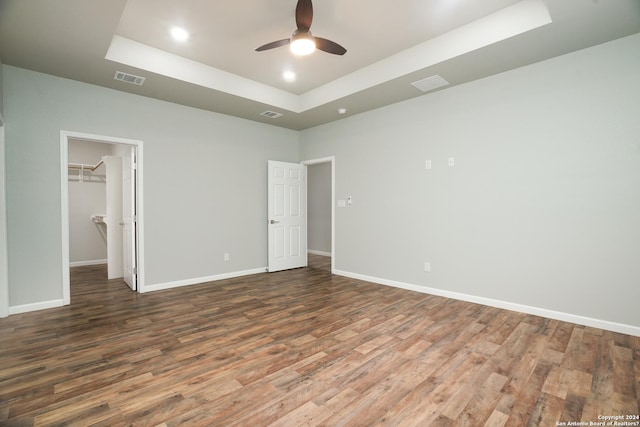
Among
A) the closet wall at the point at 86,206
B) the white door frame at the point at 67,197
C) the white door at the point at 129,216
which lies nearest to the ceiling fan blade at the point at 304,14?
the white door frame at the point at 67,197

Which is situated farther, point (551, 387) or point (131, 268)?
point (131, 268)

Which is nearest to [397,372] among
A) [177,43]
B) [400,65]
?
[400,65]

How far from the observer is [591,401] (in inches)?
77.2

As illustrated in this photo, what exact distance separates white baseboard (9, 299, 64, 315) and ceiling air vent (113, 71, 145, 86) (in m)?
2.86

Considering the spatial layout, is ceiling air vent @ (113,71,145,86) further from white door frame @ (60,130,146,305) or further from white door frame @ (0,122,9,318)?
white door frame @ (0,122,9,318)

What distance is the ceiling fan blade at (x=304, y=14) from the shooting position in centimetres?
256

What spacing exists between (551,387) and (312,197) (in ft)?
22.3

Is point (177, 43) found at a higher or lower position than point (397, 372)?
higher

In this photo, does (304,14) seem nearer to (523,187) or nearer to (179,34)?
(179,34)

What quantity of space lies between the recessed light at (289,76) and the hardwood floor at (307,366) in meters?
3.15

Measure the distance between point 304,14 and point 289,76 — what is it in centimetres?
182

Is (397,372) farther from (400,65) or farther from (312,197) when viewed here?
(312,197)

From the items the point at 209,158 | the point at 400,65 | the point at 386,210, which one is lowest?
the point at 386,210

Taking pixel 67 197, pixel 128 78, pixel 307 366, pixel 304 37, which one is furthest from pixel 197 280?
pixel 304 37
